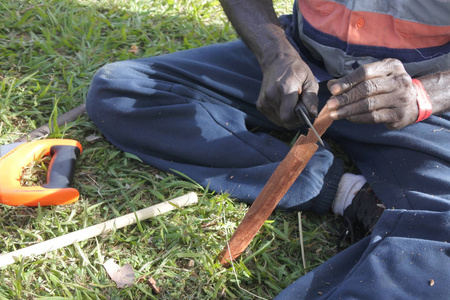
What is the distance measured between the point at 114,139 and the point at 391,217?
1168 millimetres

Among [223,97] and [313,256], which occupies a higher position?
[223,97]

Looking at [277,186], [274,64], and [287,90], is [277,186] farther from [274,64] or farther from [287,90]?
[274,64]

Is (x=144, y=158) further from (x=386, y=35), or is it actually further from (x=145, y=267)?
(x=386, y=35)

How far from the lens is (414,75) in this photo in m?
1.94

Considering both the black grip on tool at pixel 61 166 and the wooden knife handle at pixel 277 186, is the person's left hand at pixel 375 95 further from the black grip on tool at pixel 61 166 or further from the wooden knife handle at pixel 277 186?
the black grip on tool at pixel 61 166

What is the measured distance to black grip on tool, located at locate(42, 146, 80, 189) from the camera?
1899 millimetres

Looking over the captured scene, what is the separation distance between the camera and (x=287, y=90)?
1.66 m

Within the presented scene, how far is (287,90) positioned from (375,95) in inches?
11.3

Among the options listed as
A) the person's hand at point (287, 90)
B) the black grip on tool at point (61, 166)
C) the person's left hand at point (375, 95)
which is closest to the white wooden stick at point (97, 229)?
the black grip on tool at point (61, 166)

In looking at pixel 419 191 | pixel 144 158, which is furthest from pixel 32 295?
pixel 419 191

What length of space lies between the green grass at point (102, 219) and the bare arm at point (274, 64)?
1.45 feet

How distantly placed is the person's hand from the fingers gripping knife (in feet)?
2.55

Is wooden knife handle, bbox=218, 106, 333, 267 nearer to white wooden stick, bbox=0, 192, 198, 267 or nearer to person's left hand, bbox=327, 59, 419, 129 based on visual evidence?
person's left hand, bbox=327, 59, 419, 129

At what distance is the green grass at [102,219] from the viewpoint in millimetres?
1665
